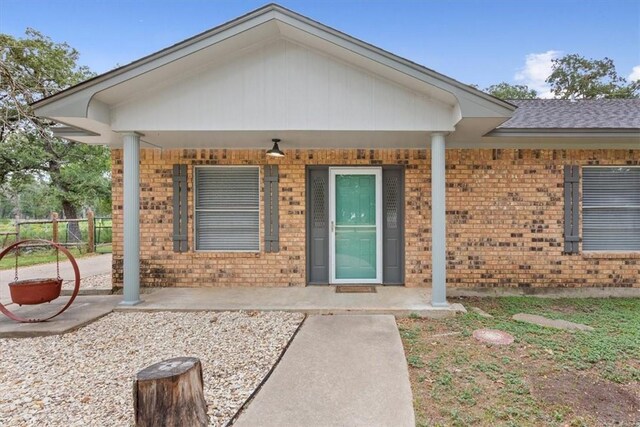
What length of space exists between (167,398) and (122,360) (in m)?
1.81

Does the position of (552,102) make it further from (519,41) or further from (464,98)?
(519,41)

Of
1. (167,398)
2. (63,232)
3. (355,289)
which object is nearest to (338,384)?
(167,398)

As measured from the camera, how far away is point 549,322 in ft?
14.3

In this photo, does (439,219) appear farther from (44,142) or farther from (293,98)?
(44,142)

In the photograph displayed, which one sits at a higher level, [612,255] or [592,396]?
[612,255]

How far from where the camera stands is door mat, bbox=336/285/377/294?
550cm

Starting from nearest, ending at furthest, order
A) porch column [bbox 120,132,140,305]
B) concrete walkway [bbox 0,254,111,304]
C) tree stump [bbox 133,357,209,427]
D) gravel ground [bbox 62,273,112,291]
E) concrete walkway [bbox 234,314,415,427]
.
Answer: tree stump [bbox 133,357,209,427] → concrete walkway [bbox 234,314,415,427] → porch column [bbox 120,132,140,305] → gravel ground [bbox 62,273,112,291] → concrete walkway [bbox 0,254,111,304]

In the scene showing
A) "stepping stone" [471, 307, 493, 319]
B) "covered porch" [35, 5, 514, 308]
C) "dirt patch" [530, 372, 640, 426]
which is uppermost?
"covered porch" [35, 5, 514, 308]

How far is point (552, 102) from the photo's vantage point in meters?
6.92

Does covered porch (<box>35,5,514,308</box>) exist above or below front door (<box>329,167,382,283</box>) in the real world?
above

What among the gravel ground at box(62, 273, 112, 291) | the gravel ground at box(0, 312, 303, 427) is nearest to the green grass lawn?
the gravel ground at box(0, 312, 303, 427)

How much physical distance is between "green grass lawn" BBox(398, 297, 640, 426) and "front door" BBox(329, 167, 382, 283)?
1656mm

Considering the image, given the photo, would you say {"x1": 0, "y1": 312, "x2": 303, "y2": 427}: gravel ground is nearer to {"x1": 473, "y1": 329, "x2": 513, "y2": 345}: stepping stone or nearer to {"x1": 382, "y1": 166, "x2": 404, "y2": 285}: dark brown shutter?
{"x1": 382, "y1": 166, "x2": 404, "y2": 285}: dark brown shutter

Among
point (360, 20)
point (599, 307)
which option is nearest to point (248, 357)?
point (599, 307)
